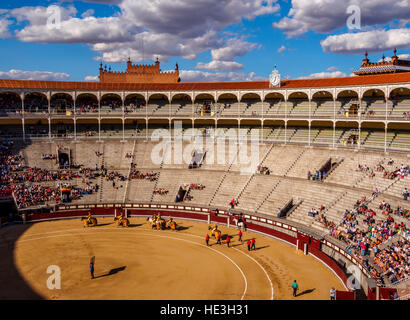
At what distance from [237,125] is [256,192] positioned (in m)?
17.8

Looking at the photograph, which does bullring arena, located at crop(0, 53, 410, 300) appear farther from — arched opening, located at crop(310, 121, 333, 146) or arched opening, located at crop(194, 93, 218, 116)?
arched opening, located at crop(194, 93, 218, 116)

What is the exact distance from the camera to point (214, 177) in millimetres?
Result: 45219

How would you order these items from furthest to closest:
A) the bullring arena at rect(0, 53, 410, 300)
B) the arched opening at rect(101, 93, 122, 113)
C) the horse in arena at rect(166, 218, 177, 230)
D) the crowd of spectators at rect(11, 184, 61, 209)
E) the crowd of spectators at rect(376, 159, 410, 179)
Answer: the arched opening at rect(101, 93, 122, 113)
the crowd of spectators at rect(11, 184, 61, 209)
the horse in arena at rect(166, 218, 177, 230)
the crowd of spectators at rect(376, 159, 410, 179)
the bullring arena at rect(0, 53, 410, 300)

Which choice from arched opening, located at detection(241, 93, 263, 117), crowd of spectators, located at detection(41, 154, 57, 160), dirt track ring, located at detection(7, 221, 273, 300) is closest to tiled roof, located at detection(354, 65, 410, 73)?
arched opening, located at detection(241, 93, 263, 117)

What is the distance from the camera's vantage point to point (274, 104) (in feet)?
173

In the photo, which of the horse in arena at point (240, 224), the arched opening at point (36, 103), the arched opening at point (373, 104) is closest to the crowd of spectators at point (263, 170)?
the horse in arena at point (240, 224)

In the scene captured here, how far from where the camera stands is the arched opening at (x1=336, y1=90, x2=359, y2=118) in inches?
1746

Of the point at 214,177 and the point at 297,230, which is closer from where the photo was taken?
the point at 297,230

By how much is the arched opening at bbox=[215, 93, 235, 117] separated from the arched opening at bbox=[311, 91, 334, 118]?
11.5 meters

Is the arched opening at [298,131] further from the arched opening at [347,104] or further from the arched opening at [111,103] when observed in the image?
the arched opening at [111,103]

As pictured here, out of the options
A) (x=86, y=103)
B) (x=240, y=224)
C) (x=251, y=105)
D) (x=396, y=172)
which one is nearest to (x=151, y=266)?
(x=240, y=224)

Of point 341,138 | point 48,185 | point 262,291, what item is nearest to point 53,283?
point 262,291

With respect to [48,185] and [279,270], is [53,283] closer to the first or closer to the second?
[279,270]
